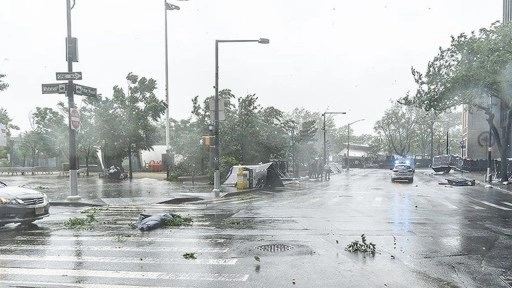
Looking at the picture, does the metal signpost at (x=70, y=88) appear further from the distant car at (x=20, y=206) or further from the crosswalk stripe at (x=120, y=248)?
the crosswalk stripe at (x=120, y=248)

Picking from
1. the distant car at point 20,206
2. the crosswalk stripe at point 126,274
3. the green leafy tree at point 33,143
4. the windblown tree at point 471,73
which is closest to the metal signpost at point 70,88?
the distant car at point 20,206

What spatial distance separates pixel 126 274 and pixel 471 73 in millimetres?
28612

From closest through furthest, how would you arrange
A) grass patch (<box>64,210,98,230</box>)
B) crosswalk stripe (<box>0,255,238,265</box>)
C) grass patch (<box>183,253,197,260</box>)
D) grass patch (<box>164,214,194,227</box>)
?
crosswalk stripe (<box>0,255,238,265</box>) → grass patch (<box>183,253,197,260</box>) → grass patch (<box>64,210,98,230</box>) → grass patch (<box>164,214,194,227</box>)

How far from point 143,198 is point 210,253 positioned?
1141 centimetres

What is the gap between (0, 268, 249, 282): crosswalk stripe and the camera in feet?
21.3

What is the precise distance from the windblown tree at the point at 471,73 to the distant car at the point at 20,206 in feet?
88.2

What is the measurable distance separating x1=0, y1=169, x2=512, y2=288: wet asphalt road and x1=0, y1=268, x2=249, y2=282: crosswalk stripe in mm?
15

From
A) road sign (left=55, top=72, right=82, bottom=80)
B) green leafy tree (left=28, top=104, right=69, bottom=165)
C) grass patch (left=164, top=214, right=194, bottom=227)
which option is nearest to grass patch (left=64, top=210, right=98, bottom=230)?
→ grass patch (left=164, top=214, right=194, bottom=227)

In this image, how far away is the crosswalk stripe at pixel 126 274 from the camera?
6488mm

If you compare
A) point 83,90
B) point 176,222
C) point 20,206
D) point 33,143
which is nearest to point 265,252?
point 176,222

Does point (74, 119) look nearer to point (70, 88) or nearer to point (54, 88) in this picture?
point (70, 88)

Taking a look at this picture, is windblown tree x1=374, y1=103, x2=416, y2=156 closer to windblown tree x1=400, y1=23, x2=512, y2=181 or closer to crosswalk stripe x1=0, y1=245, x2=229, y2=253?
windblown tree x1=400, y1=23, x2=512, y2=181

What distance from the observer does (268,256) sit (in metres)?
7.82

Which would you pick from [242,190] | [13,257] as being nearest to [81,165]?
[242,190]
